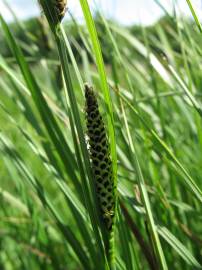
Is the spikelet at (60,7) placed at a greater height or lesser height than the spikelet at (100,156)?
greater

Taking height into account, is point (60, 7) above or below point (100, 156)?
above

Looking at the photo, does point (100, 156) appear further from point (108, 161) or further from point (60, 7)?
point (60, 7)

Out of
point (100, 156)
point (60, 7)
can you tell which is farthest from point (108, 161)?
point (60, 7)

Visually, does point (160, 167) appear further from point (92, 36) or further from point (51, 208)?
point (92, 36)

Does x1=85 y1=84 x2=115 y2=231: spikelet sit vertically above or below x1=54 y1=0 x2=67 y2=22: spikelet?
below

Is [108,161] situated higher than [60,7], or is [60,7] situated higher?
[60,7]

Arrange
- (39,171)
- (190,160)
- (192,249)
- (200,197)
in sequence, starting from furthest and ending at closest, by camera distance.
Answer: (39,171) → (190,160) → (192,249) → (200,197)

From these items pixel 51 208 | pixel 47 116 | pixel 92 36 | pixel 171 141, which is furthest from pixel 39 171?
pixel 92 36

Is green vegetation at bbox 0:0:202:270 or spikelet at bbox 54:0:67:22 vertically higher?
spikelet at bbox 54:0:67:22
